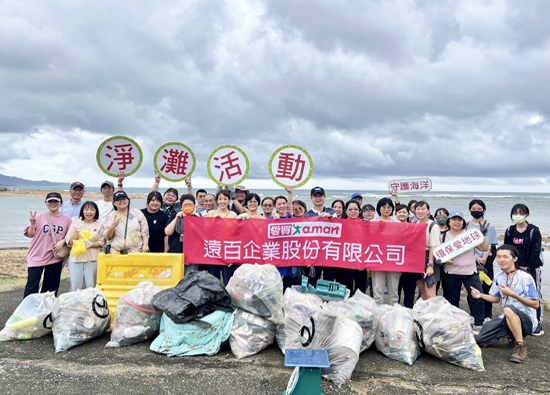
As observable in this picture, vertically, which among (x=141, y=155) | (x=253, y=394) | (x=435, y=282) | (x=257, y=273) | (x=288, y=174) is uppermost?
(x=141, y=155)

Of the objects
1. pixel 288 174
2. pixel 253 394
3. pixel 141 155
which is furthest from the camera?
pixel 141 155

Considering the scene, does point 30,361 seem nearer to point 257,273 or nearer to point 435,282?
point 257,273

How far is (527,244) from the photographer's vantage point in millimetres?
4879

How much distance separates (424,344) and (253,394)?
1.98 metres

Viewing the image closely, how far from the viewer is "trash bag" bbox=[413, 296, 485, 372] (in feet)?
11.8

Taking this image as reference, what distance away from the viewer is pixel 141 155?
634 cm

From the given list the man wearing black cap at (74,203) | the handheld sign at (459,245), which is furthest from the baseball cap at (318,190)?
the man wearing black cap at (74,203)

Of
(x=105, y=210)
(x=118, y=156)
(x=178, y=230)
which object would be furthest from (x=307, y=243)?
(x=118, y=156)

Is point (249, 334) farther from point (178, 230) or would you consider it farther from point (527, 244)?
point (527, 244)

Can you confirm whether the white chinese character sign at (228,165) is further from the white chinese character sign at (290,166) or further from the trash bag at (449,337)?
the trash bag at (449,337)

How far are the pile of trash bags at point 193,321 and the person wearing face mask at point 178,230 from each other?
148 cm

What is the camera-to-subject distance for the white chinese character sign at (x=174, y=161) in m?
6.31

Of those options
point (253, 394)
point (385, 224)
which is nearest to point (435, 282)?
point (385, 224)

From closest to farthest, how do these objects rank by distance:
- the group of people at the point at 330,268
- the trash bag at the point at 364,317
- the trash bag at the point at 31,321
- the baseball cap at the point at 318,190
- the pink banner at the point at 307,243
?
1. the trash bag at the point at 364,317
2. the trash bag at the point at 31,321
3. the group of people at the point at 330,268
4. the pink banner at the point at 307,243
5. the baseball cap at the point at 318,190
